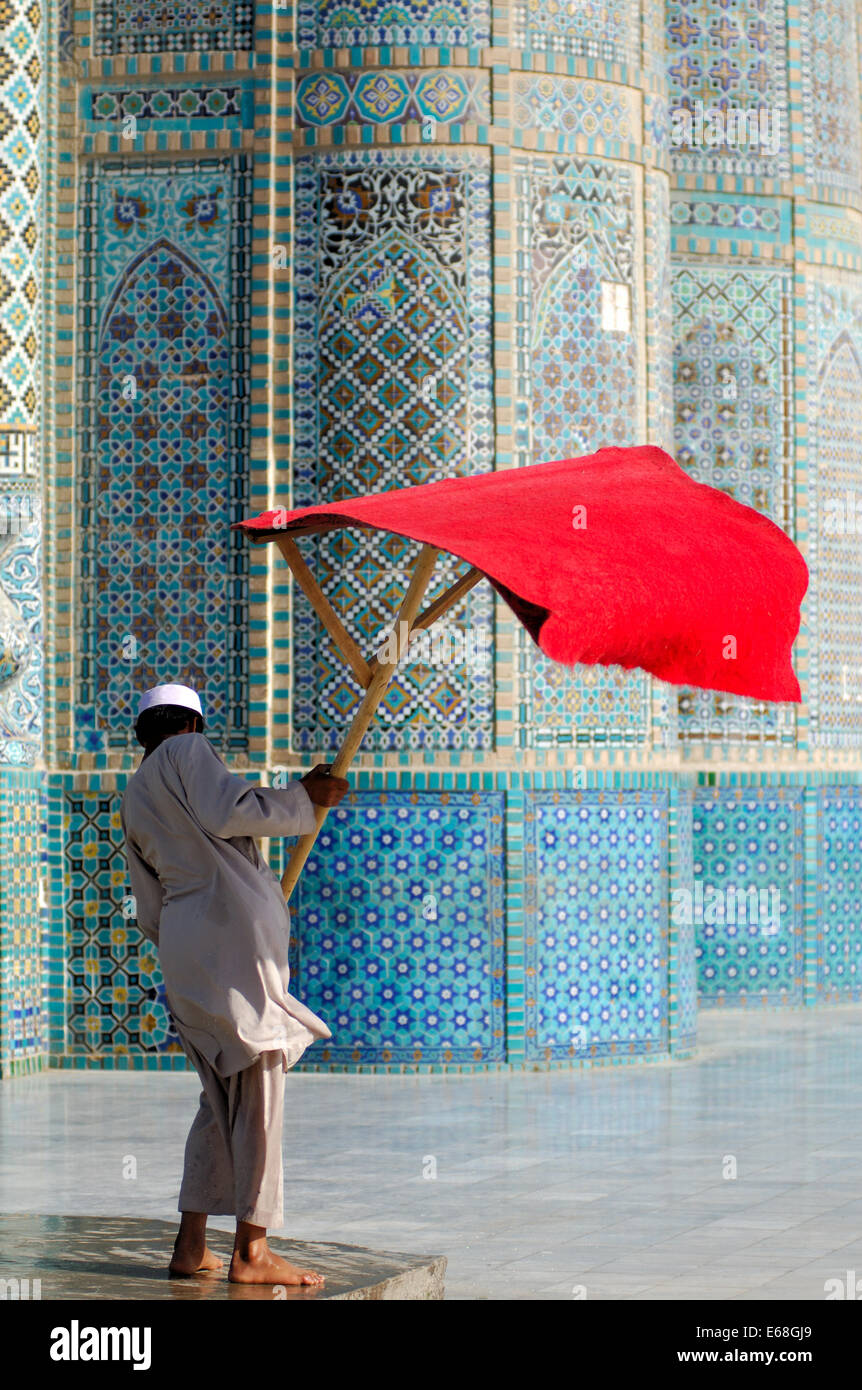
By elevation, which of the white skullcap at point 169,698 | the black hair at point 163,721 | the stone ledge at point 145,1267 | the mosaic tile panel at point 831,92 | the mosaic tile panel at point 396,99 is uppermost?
the mosaic tile panel at point 831,92

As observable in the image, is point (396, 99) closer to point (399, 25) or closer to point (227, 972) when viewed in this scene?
point (399, 25)

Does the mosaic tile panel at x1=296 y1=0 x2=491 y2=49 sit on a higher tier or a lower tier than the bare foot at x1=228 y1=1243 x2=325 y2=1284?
higher

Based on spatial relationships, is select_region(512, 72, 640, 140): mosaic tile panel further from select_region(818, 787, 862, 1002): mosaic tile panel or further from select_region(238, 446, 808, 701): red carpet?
select_region(238, 446, 808, 701): red carpet

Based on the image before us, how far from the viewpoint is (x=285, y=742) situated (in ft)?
33.4

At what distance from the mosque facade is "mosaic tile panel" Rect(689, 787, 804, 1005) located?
221 cm

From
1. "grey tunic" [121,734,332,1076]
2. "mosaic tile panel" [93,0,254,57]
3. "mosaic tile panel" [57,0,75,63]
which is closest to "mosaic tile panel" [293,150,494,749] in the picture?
"mosaic tile panel" [93,0,254,57]

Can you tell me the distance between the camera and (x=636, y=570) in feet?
16.8

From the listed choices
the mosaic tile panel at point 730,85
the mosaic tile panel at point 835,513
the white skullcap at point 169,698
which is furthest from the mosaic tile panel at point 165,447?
the white skullcap at point 169,698

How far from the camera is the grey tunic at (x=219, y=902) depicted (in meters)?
5.37

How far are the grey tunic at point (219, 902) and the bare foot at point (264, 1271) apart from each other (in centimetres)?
42

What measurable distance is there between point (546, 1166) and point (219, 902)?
108 inches

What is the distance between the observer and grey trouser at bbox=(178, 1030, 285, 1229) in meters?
5.34

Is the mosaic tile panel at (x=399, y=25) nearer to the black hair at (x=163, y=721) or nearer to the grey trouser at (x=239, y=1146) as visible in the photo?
the black hair at (x=163, y=721)
